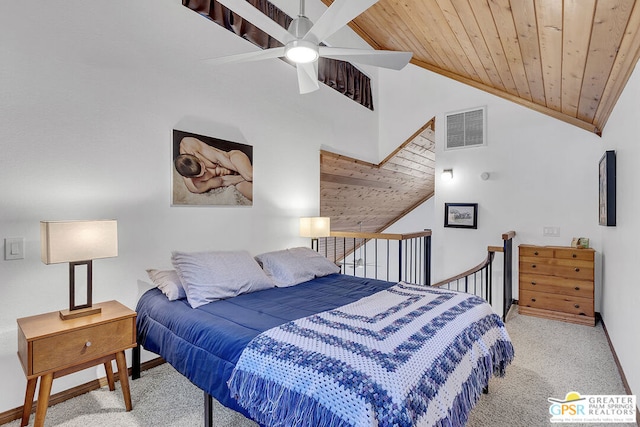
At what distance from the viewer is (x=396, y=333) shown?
61.6 inches

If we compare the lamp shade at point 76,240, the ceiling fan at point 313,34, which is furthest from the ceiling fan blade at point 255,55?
the lamp shade at point 76,240

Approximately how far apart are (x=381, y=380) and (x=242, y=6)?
1956 mm

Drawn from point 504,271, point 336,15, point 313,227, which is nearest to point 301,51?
point 336,15

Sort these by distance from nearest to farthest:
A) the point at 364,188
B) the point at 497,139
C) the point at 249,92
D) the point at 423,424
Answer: the point at 423,424 → the point at 249,92 → the point at 497,139 → the point at 364,188

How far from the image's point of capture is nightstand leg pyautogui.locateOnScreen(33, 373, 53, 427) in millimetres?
1646

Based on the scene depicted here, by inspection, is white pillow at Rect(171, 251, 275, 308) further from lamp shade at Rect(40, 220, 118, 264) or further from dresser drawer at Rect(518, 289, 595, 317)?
dresser drawer at Rect(518, 289, 595, 317)

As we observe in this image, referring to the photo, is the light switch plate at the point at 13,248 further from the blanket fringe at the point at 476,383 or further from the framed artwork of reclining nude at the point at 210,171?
the blanket fringe at the point at 476,383

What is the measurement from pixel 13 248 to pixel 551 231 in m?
4.97

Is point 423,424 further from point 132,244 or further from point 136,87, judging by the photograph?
point 136,87

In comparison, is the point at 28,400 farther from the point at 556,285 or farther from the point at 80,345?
the point at 556,285

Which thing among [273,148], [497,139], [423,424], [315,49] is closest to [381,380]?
[423,424]

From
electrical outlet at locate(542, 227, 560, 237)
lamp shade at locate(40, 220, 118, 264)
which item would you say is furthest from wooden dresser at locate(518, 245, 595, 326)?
lamp shade at locate(40, 220, 118, 264)

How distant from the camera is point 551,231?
394 cm

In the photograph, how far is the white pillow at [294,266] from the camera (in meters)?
2.73
